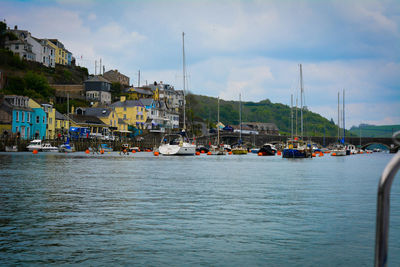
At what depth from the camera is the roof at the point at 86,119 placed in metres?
130

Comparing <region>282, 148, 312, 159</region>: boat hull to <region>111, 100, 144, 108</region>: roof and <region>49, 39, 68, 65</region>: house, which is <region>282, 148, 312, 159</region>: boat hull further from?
<region>49, 39, 68, 65</region>: house

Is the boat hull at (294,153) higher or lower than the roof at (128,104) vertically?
lower

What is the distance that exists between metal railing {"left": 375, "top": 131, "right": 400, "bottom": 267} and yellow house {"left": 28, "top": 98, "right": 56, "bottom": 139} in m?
112

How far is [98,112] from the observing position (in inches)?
5571

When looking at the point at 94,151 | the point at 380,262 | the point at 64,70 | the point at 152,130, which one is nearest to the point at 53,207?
the point at 380,262

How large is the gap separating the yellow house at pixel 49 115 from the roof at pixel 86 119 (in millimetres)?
12224

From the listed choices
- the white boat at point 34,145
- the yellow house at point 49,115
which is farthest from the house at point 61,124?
the white boat at point 34,145

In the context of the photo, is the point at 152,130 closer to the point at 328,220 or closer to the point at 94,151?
the point at 94,151

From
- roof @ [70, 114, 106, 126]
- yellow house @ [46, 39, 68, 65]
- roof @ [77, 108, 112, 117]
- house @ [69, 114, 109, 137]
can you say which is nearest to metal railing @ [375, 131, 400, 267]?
house @ [69, 114, 109, 137]

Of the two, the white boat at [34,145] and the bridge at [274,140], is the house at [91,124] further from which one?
the bridge at [274,140]

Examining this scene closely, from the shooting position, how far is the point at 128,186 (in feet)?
107

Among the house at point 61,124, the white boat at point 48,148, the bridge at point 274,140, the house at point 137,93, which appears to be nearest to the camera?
the white boat at point 48,148

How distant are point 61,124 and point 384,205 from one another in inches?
4827

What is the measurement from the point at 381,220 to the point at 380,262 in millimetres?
523
